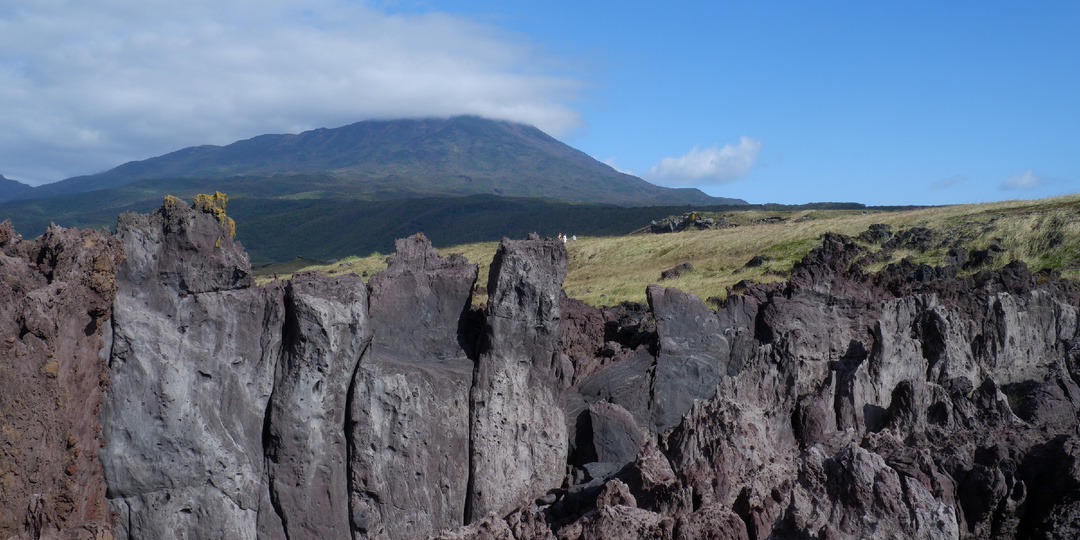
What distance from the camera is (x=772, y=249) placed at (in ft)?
123

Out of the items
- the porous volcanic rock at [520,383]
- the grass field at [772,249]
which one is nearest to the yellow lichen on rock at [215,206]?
the porous volcanic rock at [520,383]

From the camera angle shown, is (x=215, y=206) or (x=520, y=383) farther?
(x=520, y=383)

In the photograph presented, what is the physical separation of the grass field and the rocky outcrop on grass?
8.83 meters

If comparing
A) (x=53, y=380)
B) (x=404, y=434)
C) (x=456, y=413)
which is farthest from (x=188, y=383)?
(x=456, y=413)

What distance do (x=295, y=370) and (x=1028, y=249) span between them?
27845mm

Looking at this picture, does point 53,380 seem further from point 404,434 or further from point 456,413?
point 456,413

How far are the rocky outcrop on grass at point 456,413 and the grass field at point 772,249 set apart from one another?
883 centimetres

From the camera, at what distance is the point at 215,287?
1200 cm

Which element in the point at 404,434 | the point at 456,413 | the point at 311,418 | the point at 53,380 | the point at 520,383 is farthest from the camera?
the point at 520,383

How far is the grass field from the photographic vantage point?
28.6m

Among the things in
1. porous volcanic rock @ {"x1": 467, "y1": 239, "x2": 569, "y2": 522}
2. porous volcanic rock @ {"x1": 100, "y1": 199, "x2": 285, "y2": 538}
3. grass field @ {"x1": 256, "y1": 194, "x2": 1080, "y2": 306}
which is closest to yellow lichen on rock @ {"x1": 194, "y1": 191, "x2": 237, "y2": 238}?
porous volcanic rock @ {"x1": 100, "y1": 199, "x2": 285, "y2": 538}

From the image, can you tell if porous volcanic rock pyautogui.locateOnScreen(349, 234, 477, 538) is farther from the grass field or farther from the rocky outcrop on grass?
the grass field

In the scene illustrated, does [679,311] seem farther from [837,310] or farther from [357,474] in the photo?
[357,474]

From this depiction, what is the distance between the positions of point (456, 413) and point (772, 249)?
2837 cm
